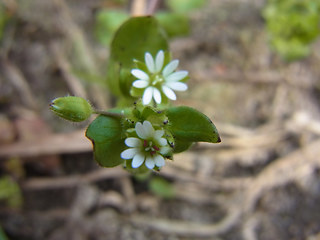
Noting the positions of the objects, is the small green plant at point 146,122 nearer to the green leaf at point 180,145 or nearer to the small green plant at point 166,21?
the green leaf at point 180,145

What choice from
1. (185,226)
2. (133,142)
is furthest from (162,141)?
(185,226)

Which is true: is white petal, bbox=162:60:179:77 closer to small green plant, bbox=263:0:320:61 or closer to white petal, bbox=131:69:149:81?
white petal, bbox=131:69:149:81

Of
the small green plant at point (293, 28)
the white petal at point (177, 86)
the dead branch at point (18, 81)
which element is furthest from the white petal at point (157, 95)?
the small green plant at point (293, 28)

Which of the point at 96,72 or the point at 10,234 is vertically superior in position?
the point at 96,72

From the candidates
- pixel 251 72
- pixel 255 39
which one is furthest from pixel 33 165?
pixel 255 39

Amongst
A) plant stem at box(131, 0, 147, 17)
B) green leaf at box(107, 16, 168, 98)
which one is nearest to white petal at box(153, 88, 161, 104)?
green leaf at box(107, 16, 168, 98)

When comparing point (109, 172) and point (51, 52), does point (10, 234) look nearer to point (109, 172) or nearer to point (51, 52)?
point (109, 172)

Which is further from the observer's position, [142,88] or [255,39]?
[255,39]
